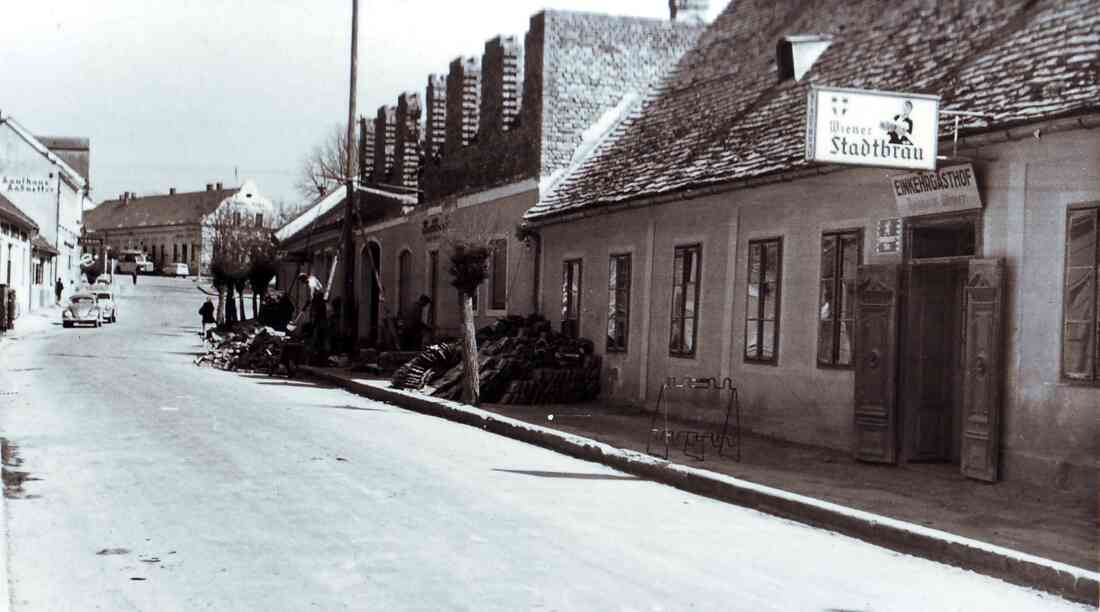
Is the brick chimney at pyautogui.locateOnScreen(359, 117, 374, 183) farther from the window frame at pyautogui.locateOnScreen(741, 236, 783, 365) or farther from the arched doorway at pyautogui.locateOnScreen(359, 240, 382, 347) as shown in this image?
the window frame at pyautogui.locateOnScreen(741, 236, 783, 365)

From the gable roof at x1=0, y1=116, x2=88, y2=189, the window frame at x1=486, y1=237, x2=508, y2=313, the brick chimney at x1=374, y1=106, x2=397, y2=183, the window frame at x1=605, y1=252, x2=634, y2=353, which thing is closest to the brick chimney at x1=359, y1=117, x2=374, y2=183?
the brick chimney at x1=374, y1=106, x2=397, y2=183

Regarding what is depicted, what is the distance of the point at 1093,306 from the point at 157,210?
5049 inches

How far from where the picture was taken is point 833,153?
10.8 meters

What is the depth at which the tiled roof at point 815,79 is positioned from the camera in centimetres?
1125

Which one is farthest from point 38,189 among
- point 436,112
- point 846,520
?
point 846,520

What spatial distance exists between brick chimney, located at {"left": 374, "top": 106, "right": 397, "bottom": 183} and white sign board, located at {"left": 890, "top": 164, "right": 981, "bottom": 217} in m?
24.5

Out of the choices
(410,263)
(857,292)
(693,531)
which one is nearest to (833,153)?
(857,292)

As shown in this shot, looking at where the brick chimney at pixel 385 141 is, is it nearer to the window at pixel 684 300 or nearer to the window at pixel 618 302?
the window at pixel 618 302

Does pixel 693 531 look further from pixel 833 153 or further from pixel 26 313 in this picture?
pixel 26 313

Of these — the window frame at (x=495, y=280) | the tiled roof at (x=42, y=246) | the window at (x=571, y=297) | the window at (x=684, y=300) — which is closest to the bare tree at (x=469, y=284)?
the window at (x=571, y=297)

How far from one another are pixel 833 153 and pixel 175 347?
1209 inches

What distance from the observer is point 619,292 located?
19.8 m

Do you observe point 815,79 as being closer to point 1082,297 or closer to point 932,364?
point 932,364

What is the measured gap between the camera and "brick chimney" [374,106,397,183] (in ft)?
118
